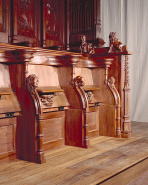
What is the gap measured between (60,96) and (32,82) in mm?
776

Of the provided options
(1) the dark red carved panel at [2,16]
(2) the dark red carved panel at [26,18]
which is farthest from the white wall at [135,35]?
(1) the dark red carved panel at [2,16]

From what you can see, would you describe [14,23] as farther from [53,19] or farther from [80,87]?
[80,87]

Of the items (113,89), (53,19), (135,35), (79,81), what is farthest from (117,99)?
(135,35)

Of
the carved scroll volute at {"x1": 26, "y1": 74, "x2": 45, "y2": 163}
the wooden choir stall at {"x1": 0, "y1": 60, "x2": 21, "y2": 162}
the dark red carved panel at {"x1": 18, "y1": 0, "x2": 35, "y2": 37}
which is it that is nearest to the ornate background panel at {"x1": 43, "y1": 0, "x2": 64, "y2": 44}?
the dark red carved panel at {"x1": 18, "y1": 0, "x2": 35, "y2": 37}

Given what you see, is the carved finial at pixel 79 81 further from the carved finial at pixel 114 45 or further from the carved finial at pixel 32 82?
the carved finial at pixel 114 45

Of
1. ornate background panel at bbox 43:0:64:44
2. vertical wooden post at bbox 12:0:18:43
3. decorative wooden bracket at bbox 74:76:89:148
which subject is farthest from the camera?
ornate background panel at bbox 43:0:64:44

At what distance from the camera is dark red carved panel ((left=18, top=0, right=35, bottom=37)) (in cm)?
444

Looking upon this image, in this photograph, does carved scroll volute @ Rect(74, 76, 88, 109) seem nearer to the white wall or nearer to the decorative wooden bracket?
the decorative wooden bracket

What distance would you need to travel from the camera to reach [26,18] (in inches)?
178

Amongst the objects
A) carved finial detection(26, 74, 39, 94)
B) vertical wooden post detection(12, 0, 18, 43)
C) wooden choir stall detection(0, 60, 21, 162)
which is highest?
vertical wooden post detection(12, 0, 18, 43)

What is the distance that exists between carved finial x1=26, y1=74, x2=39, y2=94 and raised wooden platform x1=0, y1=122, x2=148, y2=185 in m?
0.75

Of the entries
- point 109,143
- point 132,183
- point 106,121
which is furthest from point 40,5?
point 132,183

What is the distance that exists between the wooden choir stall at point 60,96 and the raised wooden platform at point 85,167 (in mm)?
172

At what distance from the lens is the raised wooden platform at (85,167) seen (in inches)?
97.0
